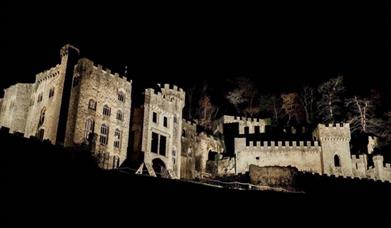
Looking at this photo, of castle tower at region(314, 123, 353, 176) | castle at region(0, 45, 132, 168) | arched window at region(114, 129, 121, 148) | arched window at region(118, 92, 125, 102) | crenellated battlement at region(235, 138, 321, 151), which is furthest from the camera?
crenellated battlement at region(235, 138, 321, 151)

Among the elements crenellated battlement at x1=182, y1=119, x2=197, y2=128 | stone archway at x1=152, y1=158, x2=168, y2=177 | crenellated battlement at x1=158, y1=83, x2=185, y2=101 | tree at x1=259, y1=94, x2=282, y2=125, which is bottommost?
stone archway at x1=152, y1=158, x2=168, y2=177

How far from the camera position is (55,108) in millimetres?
38781

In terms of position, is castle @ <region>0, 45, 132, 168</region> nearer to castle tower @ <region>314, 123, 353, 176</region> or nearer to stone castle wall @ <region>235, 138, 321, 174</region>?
stone castle wall @ <region>235, 138, 321, 174</region>

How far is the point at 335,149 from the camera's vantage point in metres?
44.9

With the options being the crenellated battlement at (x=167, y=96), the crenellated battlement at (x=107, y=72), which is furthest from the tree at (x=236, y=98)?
the crenellated battlement at (x=107, y=72)

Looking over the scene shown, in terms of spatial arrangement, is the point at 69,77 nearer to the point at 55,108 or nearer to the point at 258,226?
the point at 55,108

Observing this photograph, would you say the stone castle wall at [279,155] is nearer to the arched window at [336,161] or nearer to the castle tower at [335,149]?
the castle tower at [335,149]

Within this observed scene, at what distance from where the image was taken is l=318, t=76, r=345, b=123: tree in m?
53.0

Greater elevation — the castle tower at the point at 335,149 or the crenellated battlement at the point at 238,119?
the crenellated battlement at the point at 238,119

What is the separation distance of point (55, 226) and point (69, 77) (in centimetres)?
2746

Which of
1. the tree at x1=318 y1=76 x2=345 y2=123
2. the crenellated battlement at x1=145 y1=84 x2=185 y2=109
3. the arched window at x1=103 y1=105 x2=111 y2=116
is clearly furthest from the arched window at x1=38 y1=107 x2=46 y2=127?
the tree at x1=318 y1=76 x2=345 y2=123

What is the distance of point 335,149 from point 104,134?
86.0 feet

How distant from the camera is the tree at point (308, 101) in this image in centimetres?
5559

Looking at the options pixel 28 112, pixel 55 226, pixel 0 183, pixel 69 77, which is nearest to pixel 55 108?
pixel 69 77
